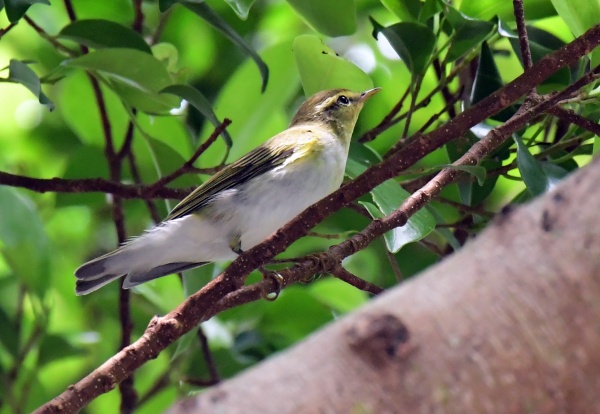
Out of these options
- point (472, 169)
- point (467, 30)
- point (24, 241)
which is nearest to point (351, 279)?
point (472, 169)

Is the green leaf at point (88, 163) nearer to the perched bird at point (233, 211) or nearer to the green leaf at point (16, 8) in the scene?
the perched bird at point (233, 211)

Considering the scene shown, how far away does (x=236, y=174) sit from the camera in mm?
2426

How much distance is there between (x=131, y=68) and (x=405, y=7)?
0.70 metres

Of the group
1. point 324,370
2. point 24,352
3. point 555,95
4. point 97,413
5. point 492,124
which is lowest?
point 97,413

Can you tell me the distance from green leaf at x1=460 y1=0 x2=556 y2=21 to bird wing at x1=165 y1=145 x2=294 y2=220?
2.26 feet

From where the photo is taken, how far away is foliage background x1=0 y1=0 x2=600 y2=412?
2.03 metres

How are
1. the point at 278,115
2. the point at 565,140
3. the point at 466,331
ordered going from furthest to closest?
1. the point at 278,115
2. the point at 565,140
3. the point at 466,331

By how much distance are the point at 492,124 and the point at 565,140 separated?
22 centimetres

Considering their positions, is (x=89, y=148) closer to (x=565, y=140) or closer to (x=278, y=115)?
(x=278, y=115)

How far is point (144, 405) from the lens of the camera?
8.77ft

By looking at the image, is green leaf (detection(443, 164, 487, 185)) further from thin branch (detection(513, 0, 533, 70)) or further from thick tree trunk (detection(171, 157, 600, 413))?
thick tree trunk (detection(171, 157, 600, 413))

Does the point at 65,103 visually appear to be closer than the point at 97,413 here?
Yes

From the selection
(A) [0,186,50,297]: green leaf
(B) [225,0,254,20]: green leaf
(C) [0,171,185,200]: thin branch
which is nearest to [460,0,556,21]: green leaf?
(B) [225,0,254,20]: green leaf

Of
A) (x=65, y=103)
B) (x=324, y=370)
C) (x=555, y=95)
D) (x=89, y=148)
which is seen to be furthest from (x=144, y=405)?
(x=324, y=370)
